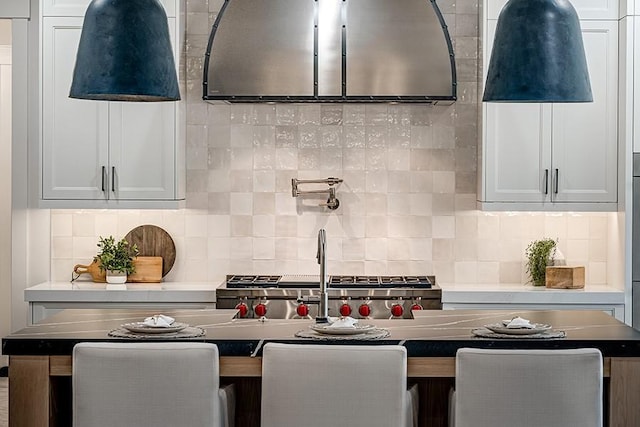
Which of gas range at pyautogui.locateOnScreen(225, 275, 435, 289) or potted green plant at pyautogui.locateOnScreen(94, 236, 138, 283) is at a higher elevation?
potted green plant at pyautogui.locateOnScreen(94, 236, 138, 283)

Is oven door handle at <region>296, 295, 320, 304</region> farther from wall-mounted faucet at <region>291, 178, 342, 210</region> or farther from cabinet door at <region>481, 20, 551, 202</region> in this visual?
cabinet door at <region>481, 20, 551, 202</region>

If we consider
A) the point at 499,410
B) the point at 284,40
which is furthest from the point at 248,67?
the point at 499,410

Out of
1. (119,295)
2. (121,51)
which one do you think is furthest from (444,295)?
(121,51)

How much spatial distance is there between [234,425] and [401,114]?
275 cm

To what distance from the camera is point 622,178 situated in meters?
5.41

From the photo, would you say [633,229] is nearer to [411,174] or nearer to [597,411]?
[411,174]

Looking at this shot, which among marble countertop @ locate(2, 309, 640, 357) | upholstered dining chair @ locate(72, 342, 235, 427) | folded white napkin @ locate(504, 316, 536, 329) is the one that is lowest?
upholstered dining chair @ locate(72, 342, 235, 427)

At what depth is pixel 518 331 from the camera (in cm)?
343

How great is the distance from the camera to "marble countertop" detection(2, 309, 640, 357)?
3.32 m

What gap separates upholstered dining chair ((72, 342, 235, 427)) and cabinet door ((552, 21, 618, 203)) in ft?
9.63

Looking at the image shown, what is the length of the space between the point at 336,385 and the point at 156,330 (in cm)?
71

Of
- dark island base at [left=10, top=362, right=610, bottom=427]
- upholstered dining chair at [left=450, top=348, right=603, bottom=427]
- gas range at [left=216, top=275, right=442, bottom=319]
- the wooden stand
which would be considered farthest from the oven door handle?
upholstered dining chair at [left=450, top=348, right=603, bottom=427]

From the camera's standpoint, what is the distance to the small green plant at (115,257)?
5.64m

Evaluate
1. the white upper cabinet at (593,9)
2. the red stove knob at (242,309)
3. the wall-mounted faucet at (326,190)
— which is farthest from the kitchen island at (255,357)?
the white upper cabinet at (593,9)
